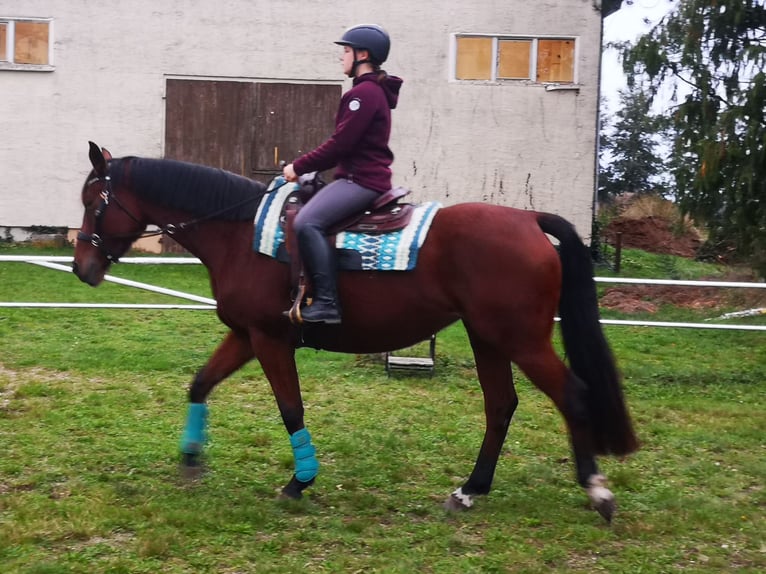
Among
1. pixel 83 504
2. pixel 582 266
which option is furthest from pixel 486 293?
pixel 83 504

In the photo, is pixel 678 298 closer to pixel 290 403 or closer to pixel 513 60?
pixel 513 60

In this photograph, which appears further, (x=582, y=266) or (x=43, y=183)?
(x=43, y=183)

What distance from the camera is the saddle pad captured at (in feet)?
16.1

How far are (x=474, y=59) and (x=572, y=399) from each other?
1074 cm

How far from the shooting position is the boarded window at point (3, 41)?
1455 cm

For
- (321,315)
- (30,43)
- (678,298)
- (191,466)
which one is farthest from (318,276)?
(30,43)

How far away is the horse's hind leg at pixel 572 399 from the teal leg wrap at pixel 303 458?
1348mm

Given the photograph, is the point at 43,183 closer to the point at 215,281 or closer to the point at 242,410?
the point at 242,410

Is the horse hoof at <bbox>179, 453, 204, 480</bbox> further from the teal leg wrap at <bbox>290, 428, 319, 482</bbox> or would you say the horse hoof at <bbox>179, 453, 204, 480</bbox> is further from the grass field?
the teal leg wrap at <bbox>290, 428, 319, 482</bbox>

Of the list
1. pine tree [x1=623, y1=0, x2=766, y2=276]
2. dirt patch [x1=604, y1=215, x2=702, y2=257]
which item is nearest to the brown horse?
pine tree [x1=623, y1=0, x2=766, y2=276]

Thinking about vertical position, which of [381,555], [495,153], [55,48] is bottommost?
[381,555]

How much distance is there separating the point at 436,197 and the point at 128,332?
6455mm

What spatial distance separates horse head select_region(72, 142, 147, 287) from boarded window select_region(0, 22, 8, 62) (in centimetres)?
1074

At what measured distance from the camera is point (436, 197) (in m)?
14.7
